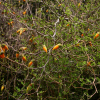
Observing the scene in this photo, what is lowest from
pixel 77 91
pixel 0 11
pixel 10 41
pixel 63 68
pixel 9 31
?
pixel 77 91

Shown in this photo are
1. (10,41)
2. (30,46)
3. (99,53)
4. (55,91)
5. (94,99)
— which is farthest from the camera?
(10,41)

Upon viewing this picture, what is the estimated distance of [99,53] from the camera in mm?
A: 1589

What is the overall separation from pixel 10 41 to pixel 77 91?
1678mm

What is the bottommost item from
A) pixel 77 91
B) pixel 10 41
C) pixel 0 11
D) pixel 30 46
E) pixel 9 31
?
pixel 77 91

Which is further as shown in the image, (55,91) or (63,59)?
(55,91)

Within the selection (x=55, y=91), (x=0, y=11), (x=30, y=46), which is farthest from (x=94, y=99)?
(x=0, y=11)

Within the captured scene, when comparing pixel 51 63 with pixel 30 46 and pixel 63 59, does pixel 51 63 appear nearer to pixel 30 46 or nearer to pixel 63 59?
pixel 63 59

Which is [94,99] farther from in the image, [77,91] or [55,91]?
[55,91]

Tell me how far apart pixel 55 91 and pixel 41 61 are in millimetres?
545

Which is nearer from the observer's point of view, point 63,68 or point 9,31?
point 63,68

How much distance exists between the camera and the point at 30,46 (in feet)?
7.36

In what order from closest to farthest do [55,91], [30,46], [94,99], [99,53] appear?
[99,53]
[55,91]
[94,99]
[30,46]

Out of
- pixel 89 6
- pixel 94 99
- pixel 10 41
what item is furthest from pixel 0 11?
pixel 94 99

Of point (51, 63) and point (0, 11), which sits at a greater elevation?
point (0, 11)
